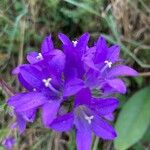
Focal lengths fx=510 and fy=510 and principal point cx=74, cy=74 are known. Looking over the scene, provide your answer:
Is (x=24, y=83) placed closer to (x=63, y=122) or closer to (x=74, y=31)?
(x=63, y=122)

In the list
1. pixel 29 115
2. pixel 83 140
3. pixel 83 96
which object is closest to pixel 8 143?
pixel 29 115

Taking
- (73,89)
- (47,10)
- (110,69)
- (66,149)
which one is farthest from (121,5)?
(73,89)

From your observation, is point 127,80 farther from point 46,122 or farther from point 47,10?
point 46,122

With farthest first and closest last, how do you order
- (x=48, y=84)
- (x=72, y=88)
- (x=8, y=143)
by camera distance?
(x=8, y=143) → (x=48, y=84) → (x=72, y=88)

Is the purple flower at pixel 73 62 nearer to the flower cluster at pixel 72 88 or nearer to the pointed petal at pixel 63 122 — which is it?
the flower cluster at pixel 72 88

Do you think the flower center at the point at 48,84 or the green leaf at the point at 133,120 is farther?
the green leaf at the point at 133,120

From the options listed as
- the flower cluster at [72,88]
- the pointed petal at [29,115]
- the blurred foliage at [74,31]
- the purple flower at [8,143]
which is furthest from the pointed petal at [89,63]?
the blurred foliage at [74,31]
